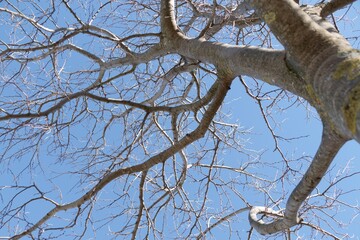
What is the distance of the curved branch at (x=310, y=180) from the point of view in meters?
1.81

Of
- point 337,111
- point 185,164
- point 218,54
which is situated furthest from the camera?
point 185,164

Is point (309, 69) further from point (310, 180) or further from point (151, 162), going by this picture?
point (151, 162)

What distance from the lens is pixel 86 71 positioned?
13.5 feet

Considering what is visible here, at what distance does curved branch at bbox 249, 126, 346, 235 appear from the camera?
1811mm

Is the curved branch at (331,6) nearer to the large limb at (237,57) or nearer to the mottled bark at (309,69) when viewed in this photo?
the mottled bark at (309,69)

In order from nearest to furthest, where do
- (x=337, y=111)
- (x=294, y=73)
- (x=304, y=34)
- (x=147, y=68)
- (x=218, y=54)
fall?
1. (x=337, y=111)
2. (x=304, y=34)
3. (x=294, y=73)
4. (x=218, y=54)
5. (x=147, y=68)

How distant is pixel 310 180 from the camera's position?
2.16 meters

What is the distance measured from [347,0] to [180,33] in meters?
1.36

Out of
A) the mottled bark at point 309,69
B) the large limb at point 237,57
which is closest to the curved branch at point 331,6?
the mottled bark at point 309,69

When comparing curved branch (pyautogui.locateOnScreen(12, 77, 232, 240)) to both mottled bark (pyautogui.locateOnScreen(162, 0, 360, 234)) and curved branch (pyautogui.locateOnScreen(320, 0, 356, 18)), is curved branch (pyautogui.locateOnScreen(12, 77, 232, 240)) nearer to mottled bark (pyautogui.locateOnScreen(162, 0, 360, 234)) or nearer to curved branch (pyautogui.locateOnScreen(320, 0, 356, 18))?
mottled bark (pyautogui.locateOnScreen(162, 0, 360, 234))

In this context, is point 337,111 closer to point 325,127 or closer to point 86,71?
point 325,127

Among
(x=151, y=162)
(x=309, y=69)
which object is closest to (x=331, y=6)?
(x=309, y=69)

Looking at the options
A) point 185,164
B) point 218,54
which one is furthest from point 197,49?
point 185,164

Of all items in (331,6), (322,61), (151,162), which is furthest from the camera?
(151,162)
